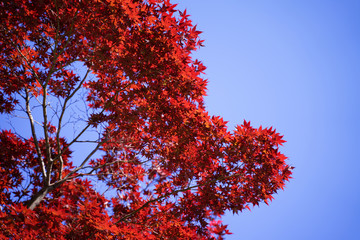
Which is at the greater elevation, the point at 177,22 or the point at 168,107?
the point at 177,22

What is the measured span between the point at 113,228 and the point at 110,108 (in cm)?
282

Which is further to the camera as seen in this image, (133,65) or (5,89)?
(5,89)

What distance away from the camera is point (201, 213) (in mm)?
5070

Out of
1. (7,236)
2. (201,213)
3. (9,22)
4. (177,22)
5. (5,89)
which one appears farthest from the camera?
(5,89)

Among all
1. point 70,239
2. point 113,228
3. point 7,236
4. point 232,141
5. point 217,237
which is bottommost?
point 7,236

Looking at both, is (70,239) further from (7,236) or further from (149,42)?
(149,42)

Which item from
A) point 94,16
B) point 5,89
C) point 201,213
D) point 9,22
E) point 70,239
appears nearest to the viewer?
point 70,239

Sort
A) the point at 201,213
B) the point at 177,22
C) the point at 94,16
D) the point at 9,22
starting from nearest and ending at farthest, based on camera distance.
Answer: the point at 177,22
the point at 94,16
the point at 201,213
the point at 9,22

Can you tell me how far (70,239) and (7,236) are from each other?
0.91 m

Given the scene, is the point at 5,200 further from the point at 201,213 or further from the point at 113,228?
the point at 201,213

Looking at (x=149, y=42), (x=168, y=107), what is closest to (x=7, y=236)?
(x=168, y=107)

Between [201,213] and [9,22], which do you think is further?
[9,22]

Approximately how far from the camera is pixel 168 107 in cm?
504

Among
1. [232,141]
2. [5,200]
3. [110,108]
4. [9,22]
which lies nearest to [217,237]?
[232,141]
